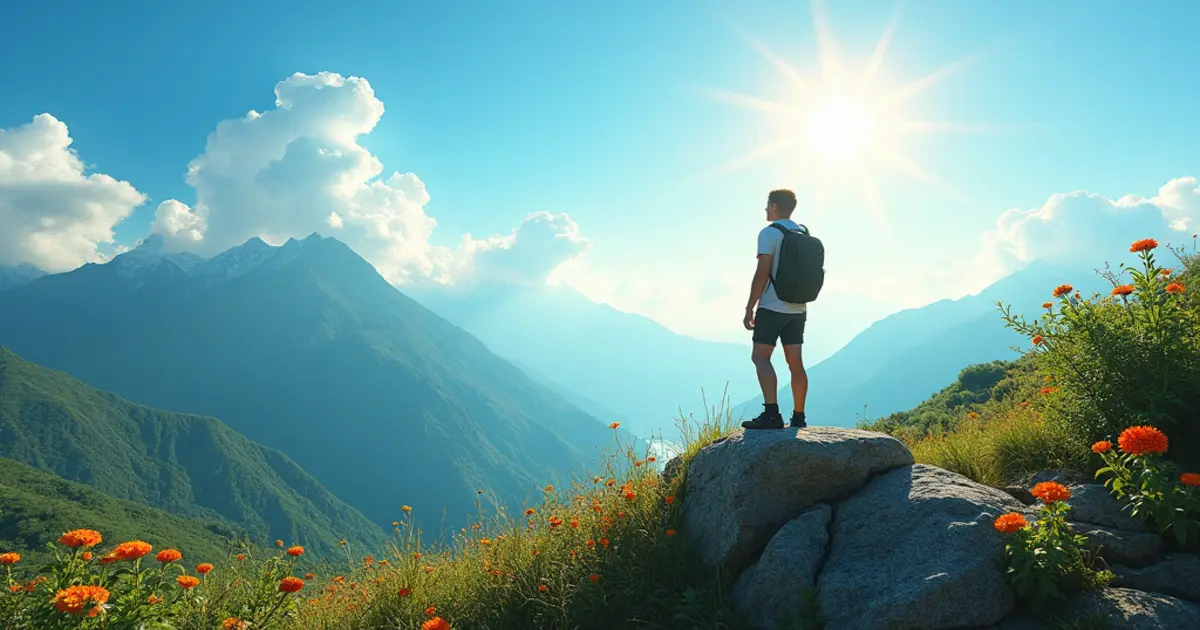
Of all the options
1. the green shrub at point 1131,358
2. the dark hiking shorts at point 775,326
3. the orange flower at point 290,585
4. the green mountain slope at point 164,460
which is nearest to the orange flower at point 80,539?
the orange flower at point 290,585

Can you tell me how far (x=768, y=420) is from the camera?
5.35 m

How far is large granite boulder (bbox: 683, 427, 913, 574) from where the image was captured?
4.35m

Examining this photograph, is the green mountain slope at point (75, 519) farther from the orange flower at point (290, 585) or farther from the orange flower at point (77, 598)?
the orange flower at point (77, 598)

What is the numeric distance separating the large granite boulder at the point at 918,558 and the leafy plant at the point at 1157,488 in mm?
665

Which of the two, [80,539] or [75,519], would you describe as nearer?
→ [80,539]

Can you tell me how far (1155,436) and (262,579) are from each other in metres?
6.09

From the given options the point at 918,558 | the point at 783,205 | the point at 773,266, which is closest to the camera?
the point at 918,558

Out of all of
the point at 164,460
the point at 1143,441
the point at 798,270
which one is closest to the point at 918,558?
the point at 1143,441

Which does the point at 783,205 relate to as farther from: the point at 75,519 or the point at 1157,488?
the point at 75,519

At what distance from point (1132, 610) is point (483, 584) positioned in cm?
432

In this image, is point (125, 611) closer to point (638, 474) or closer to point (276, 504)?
point (638, 474)

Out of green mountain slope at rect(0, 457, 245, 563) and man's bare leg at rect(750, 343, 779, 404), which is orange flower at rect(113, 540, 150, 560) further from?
green mountain slope at rect(0, 457, 245, 563)

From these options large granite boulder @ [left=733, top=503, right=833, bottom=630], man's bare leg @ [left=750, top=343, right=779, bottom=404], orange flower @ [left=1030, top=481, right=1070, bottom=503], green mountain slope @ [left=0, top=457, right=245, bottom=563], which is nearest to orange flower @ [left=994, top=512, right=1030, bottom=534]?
orange flower @ [left=1030, top=481, right=1070, bottom=503]

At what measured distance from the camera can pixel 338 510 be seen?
177500 mm
